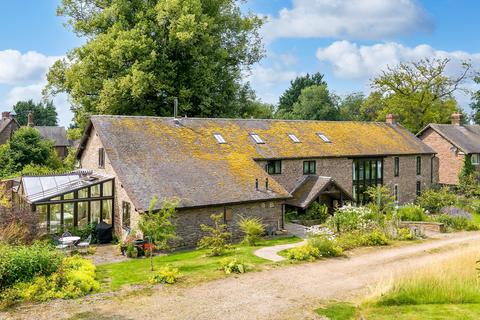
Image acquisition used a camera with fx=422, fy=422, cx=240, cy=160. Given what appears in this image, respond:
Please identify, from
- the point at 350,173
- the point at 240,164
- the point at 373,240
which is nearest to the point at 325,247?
the point at 373,240

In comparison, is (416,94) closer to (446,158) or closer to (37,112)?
(446,158)

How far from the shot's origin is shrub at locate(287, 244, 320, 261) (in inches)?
761

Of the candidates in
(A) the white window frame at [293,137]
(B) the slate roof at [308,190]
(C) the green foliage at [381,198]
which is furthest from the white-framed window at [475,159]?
(A) the white window frame at [293,137]

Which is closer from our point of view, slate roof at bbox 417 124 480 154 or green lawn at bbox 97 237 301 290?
green lawn at bbox 97 237 301 290

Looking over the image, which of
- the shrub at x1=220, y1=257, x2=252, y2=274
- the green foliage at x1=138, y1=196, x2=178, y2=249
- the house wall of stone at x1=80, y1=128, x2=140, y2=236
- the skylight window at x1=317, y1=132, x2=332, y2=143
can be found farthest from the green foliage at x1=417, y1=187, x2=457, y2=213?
the green foliage at x1=138, y1=196, x2=178, y2=249

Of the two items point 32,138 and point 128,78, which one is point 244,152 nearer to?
point 128,78

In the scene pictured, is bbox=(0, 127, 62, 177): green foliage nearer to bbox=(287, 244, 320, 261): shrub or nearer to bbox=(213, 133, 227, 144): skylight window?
bbox=(213, 133, 227, 144): skylight window

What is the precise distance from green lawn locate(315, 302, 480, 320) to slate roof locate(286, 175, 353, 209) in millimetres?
15645

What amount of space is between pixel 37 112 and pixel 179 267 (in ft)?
373

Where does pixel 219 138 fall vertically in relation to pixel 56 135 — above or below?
below

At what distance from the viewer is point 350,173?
34.6m

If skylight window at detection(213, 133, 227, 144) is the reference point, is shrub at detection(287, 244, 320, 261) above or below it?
below

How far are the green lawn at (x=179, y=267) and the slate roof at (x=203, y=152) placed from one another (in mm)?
3011

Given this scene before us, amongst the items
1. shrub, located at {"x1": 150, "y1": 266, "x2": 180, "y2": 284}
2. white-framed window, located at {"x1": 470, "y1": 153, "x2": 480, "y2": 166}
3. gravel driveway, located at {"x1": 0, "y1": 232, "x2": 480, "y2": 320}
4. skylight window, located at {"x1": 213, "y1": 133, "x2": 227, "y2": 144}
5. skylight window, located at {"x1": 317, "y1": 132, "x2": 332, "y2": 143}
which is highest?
skylight window, located at {"x1": 317, "y1": 132, "x2": 332, "y2": 143}
